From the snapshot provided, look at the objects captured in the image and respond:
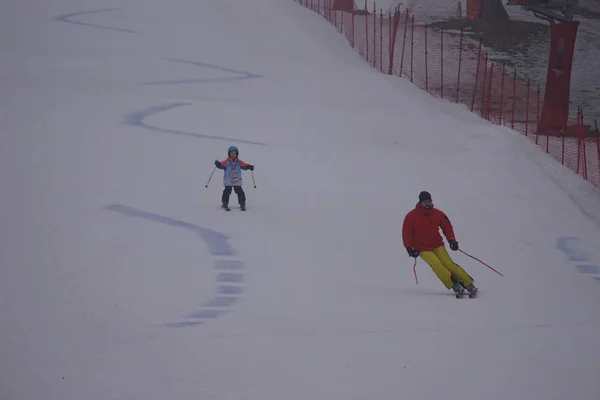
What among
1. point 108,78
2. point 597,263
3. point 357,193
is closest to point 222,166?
point 357,193

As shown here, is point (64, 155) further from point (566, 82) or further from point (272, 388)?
point (566, 82)

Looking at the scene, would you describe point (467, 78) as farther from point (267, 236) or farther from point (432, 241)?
point (432, 241)

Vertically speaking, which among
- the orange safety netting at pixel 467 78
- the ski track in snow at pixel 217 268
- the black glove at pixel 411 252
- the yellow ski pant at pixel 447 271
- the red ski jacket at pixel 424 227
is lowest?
the orange safety netting at pixel 467 78

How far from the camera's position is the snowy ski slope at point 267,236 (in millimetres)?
8727

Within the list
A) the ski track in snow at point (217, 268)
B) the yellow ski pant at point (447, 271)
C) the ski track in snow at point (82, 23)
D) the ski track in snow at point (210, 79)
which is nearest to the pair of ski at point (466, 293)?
the yellow ski pant at point (447, 271)

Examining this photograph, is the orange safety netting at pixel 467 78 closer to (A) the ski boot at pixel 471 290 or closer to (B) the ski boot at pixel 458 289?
(A) the ski boot at pixel 471 290

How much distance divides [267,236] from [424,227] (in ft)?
10.4

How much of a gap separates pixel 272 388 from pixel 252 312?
241 cm

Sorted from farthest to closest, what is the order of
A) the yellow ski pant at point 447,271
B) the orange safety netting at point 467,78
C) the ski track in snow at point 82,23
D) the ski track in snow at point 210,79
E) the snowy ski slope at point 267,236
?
the ski track in snow at point 82,23, the ski track in snow at point 210,79, the orange safety netting at point 467,78, the yellow ski pant at point 447,271, the snowy ski slope at point 267,236

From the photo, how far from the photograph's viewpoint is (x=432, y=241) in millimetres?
11758

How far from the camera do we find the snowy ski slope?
8.73 meters

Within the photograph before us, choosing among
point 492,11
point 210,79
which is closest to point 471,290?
point 210,79

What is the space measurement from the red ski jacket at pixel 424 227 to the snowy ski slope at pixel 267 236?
0.64 meters

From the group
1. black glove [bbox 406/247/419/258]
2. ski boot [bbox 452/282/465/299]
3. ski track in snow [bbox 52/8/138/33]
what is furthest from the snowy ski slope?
ski track in snow [bbox 52/8/138/33]
